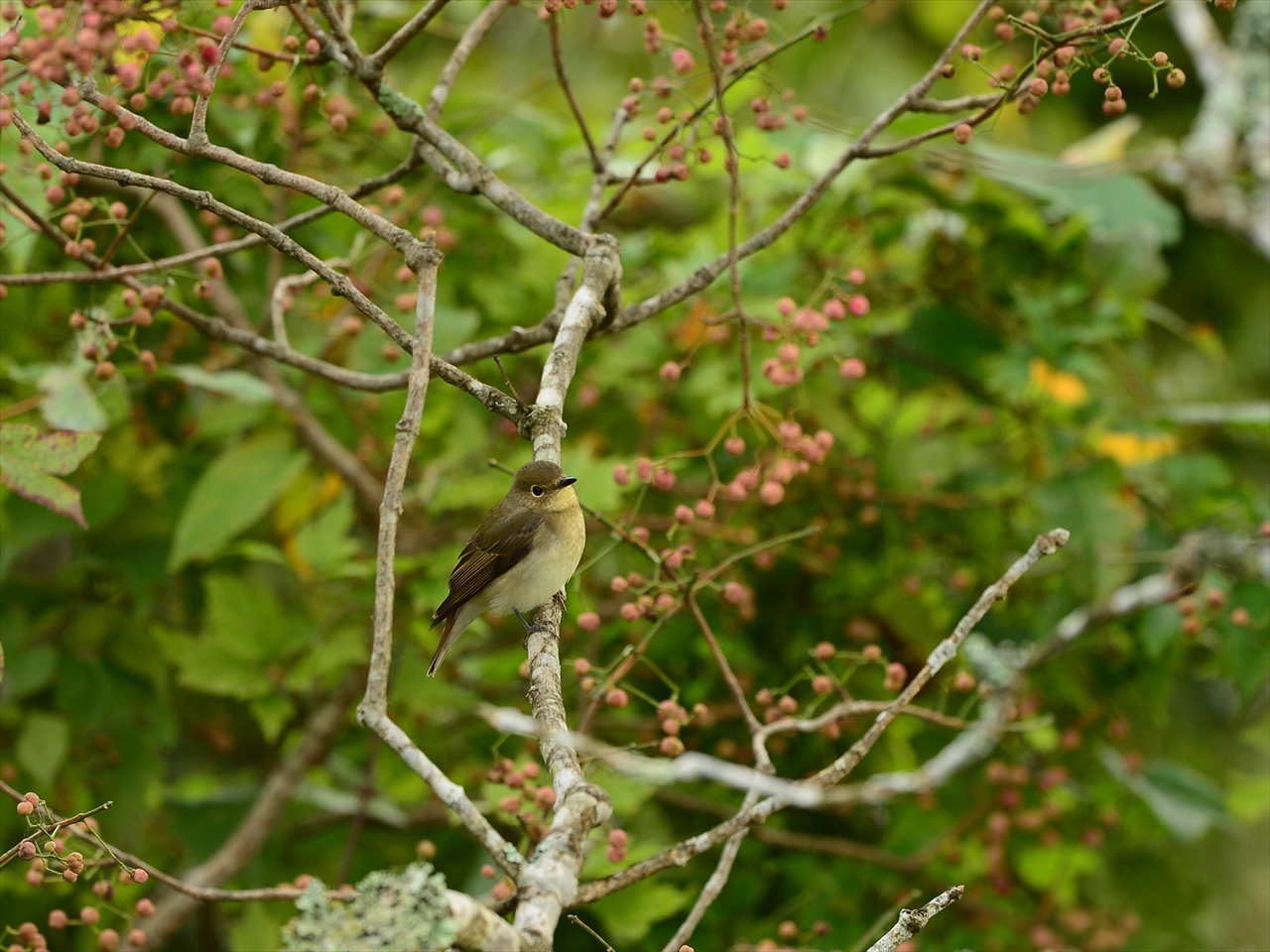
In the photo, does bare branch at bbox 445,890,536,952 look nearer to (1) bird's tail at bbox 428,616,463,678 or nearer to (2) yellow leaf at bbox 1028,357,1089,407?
(1) bird's tail at bbox 428,616,463,678

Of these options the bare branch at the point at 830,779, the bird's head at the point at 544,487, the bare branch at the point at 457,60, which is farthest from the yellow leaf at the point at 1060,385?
the bare branch at the point at 830,779

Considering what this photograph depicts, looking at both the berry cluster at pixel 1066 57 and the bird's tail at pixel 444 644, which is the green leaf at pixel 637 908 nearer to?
the bird's tail at pixel 444 644

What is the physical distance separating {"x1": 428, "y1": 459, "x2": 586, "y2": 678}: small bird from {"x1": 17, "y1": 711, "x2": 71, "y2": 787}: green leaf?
4.33 ft

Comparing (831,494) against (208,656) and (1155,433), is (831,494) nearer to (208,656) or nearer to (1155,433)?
(1155,433)

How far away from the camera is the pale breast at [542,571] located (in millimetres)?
3621

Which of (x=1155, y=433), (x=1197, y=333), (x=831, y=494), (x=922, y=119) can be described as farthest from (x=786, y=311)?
(x=1197, y=333)

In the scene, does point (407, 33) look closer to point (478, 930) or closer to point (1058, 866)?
point (478, 930)

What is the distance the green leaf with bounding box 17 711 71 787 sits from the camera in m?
4.06

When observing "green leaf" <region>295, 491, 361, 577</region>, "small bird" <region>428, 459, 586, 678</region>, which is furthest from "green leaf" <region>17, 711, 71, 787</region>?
"small bird" <region>428, 459, 586, 678</region>

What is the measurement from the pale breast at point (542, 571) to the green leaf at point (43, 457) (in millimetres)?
1196

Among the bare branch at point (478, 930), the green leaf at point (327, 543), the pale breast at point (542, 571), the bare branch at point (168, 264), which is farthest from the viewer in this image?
the green leaf at point (327, 543)

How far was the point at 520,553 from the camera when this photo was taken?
3.84 metres

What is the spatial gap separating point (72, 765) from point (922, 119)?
359 centimetres

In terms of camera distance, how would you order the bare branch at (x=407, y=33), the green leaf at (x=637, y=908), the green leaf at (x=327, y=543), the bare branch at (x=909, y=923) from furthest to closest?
the green leaf at (x=327, y=543) → the green leaf at (x=637, y=908) → the bare branch at (x=407, y=33) → the bare branch at (x=909, y=923)
